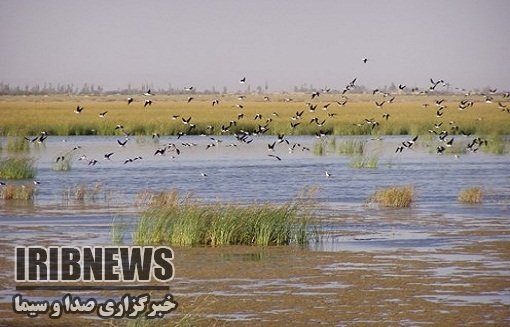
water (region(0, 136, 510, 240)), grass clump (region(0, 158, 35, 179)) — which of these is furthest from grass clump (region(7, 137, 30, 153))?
grass clump (region(0, 158, 35, 179))

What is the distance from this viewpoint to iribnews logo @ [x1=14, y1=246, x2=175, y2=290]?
15.1 m

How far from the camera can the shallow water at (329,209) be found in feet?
50.1

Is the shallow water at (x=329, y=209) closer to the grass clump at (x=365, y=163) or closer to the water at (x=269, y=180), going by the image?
the water at (x=269, y=180)

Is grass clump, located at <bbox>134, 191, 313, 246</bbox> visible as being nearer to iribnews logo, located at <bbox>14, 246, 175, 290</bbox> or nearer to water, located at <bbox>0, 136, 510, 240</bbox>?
iribnews logo, located at <bbox>14, 246, 175, 290</bbox>

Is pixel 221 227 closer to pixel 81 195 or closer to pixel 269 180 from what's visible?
pixel 81 195

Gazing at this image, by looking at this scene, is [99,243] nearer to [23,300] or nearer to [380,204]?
[23,300]

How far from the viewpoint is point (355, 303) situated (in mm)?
13727

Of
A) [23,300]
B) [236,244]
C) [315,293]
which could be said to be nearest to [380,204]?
[236,244]

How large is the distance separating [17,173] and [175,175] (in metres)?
6.09

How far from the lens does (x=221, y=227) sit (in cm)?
1867

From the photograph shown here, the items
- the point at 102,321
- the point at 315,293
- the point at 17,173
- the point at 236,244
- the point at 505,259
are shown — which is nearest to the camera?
the point at 102,321

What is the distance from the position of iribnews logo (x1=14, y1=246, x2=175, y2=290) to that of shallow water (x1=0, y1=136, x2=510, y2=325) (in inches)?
23.1

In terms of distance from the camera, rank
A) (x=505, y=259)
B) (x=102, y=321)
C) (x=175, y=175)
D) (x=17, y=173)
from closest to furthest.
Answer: (x=102, y=321), (x=505, y=259), (x=17, y=173), (x=175, y=175)

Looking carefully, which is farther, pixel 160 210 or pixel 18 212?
pixel 18 212
